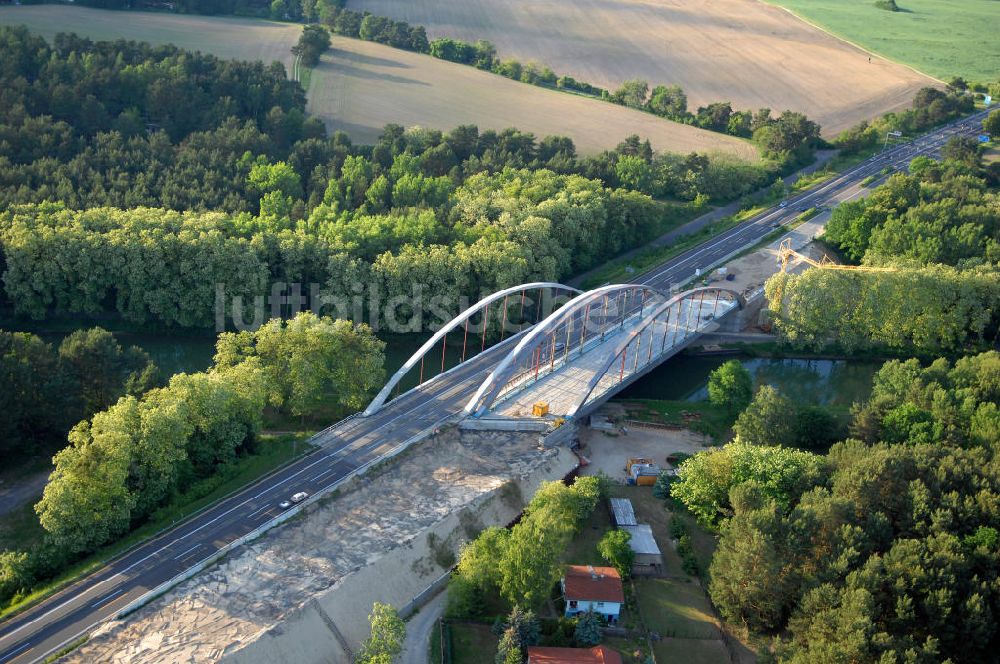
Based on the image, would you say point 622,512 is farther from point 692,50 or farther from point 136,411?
point 692,50

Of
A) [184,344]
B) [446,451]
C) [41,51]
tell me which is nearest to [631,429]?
[446,451]

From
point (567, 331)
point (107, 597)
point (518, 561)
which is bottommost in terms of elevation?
point (107, 597)

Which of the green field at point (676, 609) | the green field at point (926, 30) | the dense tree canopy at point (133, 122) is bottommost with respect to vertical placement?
the green field at point (676, 609)

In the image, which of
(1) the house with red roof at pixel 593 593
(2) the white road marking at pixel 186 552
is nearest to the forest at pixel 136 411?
(2) the white road marking at pixel 186 552

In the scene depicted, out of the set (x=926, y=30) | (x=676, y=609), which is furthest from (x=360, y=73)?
(x=926, y=30)

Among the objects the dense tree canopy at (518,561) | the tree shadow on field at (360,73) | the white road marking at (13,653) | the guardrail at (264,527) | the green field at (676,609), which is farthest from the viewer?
the tree shadow on field at (360,73)

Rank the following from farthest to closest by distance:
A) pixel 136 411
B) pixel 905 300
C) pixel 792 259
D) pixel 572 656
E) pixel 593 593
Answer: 1. pixel 792 259
2. pixel 905 300
3. pixel 136 411
4. pixel 593 593
5. pixel 572 656

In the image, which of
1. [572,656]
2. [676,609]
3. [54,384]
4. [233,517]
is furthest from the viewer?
[54,384]

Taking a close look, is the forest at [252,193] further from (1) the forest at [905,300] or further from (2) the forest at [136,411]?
(1) the forest at [905,300]
